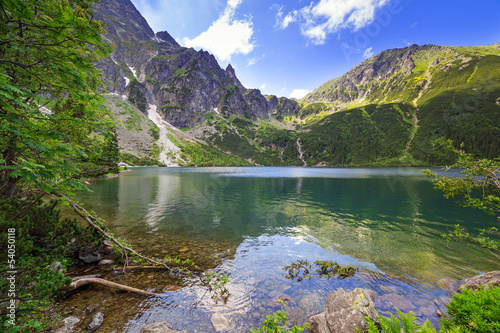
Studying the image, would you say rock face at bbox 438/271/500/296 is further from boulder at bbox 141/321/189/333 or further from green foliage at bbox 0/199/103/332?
green foliage at bbox 0/199/103/332

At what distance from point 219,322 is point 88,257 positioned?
10522 millimetres

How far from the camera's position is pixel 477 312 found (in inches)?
176

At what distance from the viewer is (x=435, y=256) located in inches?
665

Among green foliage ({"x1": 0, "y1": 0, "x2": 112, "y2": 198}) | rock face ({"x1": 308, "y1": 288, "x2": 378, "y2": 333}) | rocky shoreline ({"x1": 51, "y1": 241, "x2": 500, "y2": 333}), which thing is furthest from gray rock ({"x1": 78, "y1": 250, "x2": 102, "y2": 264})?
rock face ({"x1": 308, "y1": 288, "x2": 378, "y2": 333})

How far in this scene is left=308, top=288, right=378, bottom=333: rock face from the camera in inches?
288

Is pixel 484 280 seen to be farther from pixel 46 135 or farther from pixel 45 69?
pixel 45 69

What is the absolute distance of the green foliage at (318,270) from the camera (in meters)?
13.3

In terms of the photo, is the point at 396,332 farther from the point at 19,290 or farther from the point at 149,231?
the point at 149,231

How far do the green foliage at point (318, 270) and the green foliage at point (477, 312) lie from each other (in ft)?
29.8

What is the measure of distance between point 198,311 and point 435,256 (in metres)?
20.5

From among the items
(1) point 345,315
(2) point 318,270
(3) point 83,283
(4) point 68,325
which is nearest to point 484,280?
(2) point 318,270

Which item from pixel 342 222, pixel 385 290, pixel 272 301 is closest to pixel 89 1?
pixel 272 301

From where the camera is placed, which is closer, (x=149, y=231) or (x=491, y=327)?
(x=491, y=327)

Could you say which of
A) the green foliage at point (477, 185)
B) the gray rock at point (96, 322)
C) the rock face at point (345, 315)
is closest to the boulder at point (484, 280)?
the green foliage at point (477, 185)
